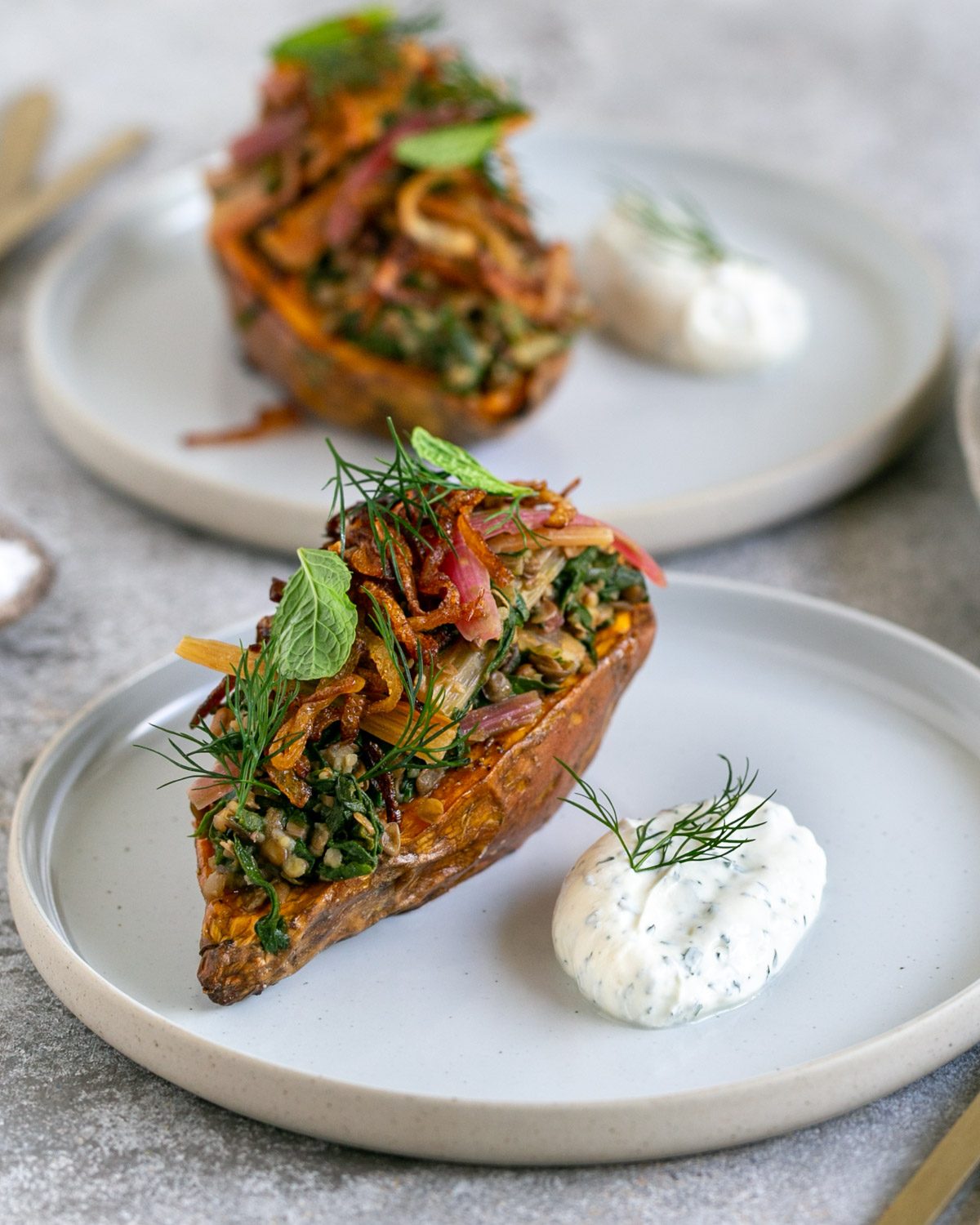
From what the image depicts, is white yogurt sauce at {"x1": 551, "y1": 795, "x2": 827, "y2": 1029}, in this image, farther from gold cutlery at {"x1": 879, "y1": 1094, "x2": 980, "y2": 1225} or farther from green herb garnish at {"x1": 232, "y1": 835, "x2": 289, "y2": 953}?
green herb garnish at {"x1": 232, "y1": 835, "x2": 289, "y2": 953}

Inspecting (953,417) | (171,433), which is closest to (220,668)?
(171,433)

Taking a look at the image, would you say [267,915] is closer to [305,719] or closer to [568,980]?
[305,719]

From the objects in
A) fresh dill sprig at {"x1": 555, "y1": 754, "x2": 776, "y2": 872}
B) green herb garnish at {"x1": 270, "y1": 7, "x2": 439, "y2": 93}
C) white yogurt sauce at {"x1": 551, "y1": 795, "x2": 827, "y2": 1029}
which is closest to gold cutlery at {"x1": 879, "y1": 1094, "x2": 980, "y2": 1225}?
white yogurt sauce at {"x1": 551, "y1": 795, "x2": 827, "y2": 1029}

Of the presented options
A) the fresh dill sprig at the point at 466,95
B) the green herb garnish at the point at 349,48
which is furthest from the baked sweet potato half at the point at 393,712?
the green herb garnish at the point at 349,48

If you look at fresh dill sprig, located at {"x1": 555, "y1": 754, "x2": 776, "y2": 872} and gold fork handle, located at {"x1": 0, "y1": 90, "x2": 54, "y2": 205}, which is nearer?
fresh dill sprig, located at {"x1": 555, "y1": 754, "x2": 776, "y2": 872}

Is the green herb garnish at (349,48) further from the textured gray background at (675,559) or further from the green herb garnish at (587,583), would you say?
the green herb garnish at (587,583)

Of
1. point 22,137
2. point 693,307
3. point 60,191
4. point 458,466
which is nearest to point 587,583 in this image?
point 458,466
